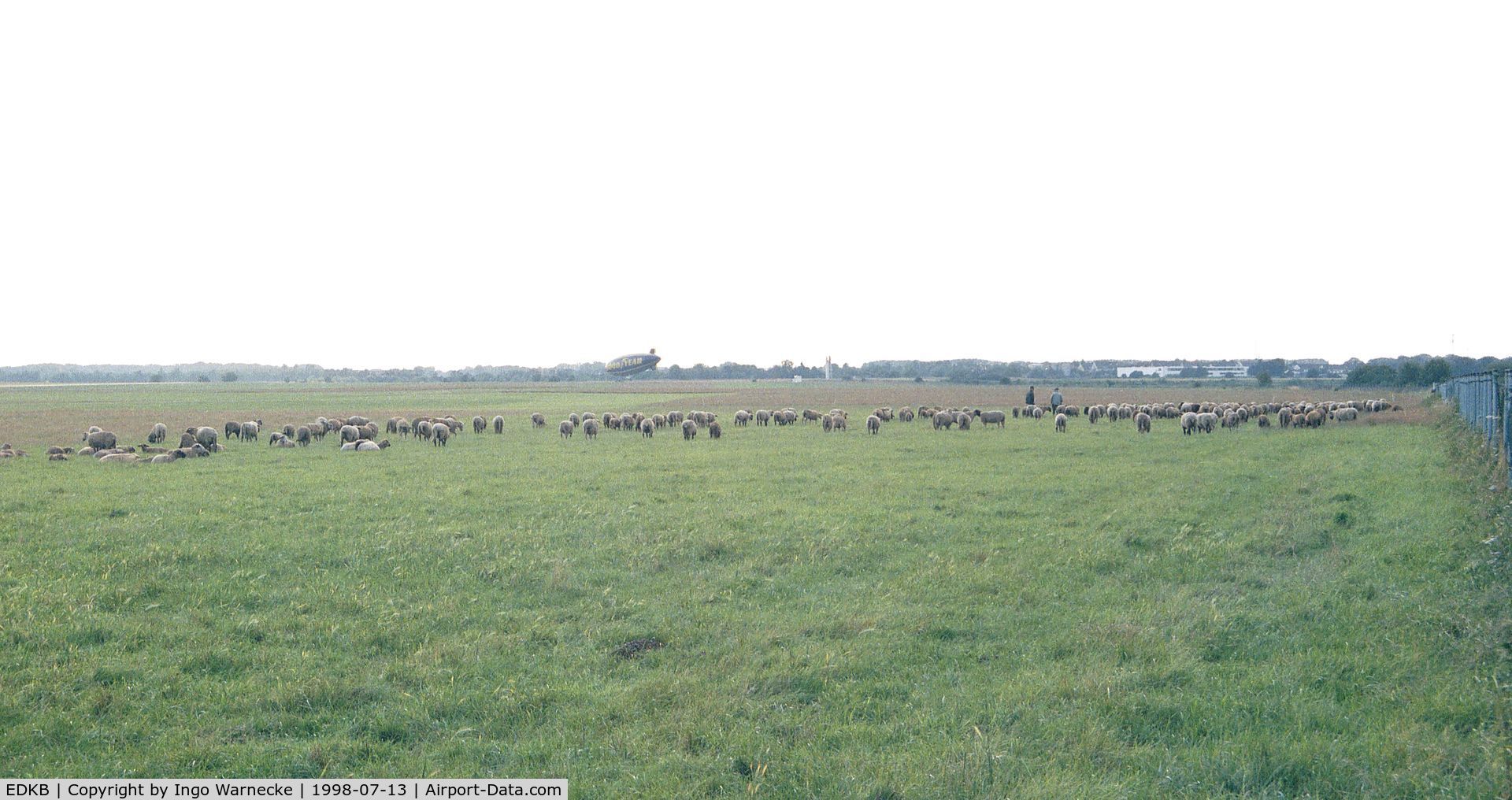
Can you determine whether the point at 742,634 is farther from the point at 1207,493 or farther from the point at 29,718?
the point at 1207,493

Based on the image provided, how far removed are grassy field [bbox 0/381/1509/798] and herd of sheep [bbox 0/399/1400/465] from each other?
11475mm

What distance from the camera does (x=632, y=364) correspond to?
15962cm

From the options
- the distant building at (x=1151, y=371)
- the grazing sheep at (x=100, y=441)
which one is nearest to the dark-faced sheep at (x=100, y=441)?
the grazing sheep at (x=100, y=441)

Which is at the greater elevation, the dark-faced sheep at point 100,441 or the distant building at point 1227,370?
the distant building at point 1227,370

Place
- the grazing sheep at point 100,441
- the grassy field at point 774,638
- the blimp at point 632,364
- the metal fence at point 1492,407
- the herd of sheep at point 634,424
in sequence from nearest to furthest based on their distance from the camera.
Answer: the grassy field at point 774,638
the metal fence at point 1492,407
the herd of sheep at point 634,424
the grazing sheep at point 100,441
the blimp at point 632,364

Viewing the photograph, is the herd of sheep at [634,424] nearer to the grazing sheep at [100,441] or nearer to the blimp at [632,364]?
the grazing sheep at [100,441]

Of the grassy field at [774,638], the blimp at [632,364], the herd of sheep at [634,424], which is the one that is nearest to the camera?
the grassy field at [774,638]

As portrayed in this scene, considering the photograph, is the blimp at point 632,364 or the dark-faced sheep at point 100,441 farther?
the blimp at point 632,364

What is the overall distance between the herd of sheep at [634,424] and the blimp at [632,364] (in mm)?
108476

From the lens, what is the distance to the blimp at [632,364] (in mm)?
158125

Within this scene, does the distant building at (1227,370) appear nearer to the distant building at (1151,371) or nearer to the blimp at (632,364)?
the distant building at (1151,371)

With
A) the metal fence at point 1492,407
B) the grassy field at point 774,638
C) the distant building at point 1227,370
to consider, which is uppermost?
the distant building at point 1227,370

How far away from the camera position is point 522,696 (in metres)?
7.14

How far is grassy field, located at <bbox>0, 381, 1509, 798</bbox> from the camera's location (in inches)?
236
